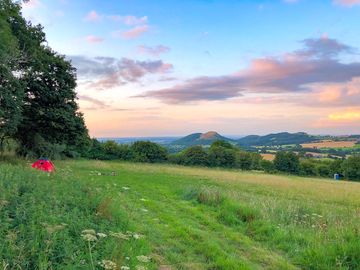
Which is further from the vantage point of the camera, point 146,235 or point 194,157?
point 194,157

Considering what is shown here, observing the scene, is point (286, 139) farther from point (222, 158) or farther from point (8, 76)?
point (8, 76)

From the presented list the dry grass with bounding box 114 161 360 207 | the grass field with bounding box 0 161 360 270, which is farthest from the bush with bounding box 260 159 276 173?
the grass field with bounding box 0 161 360 270

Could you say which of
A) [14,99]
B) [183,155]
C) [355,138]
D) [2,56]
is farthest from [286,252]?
[355,138]

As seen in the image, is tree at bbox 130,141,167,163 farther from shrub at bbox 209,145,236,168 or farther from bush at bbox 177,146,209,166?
shrub at bbox 209,145,236,168

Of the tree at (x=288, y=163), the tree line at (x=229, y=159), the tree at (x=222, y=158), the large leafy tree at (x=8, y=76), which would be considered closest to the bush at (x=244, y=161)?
the tree line at (x=229, y=159)

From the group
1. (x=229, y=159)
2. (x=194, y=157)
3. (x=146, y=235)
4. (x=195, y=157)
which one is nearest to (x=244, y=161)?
(x=229, y=159)

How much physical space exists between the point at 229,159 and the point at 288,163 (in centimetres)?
1856

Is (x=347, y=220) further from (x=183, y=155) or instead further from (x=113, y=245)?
(x=183, y=155)

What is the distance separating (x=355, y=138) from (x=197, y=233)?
6202 inches

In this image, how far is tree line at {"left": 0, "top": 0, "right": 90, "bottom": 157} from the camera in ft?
88.2

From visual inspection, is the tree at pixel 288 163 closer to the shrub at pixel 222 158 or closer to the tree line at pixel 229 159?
the tree line at pixel 229 159

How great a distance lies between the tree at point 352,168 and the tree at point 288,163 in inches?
508

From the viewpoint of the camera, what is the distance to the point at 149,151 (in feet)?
312

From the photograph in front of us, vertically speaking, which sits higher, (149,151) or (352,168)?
(149,151)
